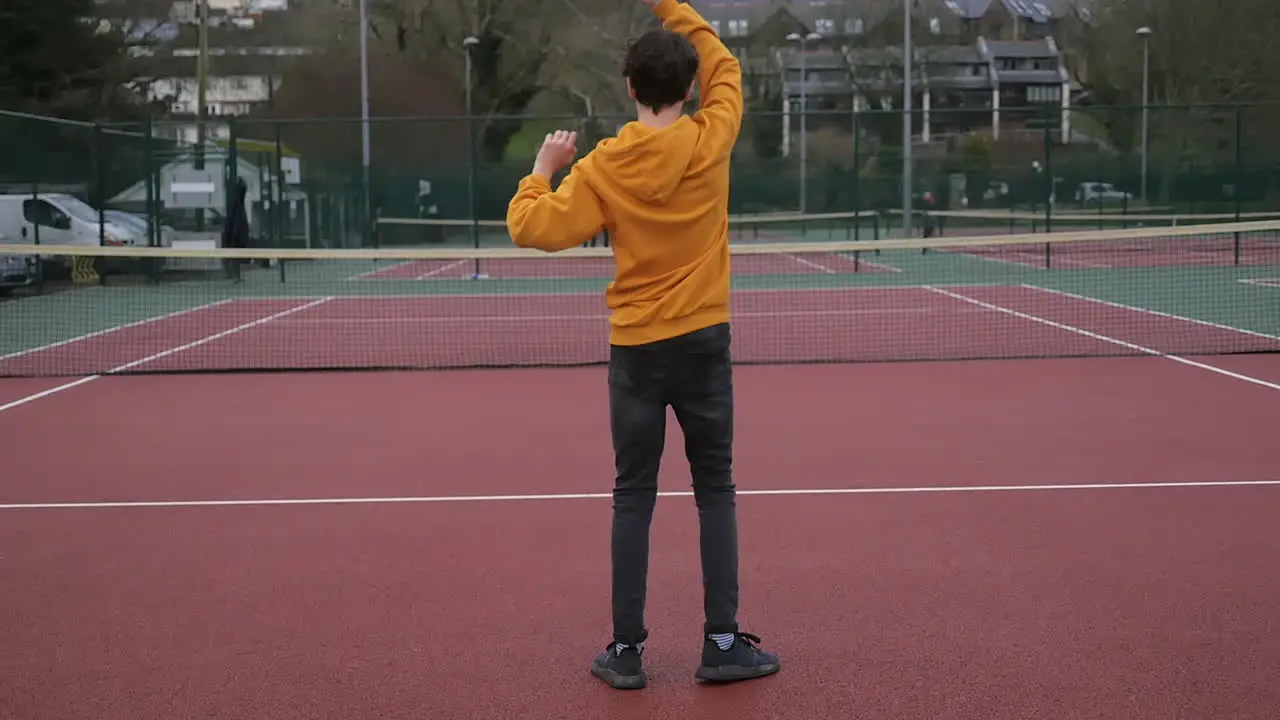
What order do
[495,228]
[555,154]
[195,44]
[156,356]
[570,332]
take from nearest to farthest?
[555,154], [156,356], [570,332], [495,228], [195,44]

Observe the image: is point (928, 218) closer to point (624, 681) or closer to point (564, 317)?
point (564, 317)

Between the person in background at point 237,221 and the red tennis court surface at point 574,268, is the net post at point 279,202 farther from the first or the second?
the red tennis court surface at point 574,268

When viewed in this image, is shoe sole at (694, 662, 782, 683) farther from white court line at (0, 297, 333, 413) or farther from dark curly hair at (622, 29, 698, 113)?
white court line at (0, 297, 333, 413)

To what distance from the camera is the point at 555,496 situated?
6.73 meters

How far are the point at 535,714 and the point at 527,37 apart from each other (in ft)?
166

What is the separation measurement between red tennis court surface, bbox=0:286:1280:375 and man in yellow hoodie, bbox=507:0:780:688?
8.18 meters

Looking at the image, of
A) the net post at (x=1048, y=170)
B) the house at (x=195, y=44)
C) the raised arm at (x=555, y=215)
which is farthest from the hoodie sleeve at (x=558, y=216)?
Answer: the house at (x=195, y=44)

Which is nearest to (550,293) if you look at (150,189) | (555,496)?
(150,189)

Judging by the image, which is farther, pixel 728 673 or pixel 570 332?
pixel 570 332

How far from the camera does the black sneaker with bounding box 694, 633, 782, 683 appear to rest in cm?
412

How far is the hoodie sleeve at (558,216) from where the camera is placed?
3.91m

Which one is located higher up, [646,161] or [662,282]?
[646,161]

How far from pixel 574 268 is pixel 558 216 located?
24384 millimetres

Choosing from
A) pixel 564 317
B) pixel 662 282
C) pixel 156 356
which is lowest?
pixel 156 356
